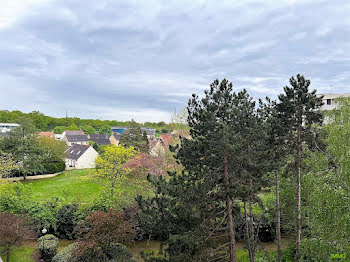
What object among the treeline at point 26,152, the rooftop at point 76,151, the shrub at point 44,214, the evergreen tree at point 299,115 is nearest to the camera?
the evergreen tree at point 299,115

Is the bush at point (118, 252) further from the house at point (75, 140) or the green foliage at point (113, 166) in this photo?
the house at point (75, 140)

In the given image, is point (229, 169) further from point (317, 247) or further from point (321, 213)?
point (317, 247)

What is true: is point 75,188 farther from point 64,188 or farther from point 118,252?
point 118,252

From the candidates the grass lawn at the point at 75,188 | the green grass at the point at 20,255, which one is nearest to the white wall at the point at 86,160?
the grass lawn at the point at 75,188

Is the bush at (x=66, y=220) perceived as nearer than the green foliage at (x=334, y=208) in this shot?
No

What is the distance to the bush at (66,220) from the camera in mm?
17531

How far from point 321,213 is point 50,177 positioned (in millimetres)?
35034

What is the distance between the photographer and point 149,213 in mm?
9086

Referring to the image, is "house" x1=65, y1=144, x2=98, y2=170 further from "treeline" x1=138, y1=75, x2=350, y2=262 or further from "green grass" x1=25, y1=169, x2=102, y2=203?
"treeline" x1=138, y1=75, x2=350, y2=262

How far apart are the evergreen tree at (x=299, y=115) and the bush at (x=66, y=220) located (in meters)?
14.3

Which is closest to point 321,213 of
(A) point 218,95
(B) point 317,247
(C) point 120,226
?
(B) point 317,247

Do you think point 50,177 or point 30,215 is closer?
point 30,215

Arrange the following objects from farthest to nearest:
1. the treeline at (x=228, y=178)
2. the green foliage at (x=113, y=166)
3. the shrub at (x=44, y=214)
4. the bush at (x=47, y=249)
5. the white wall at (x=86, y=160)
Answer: the white wall at (x=86, y=160) < the green foliage at (x=113, y=166) < the shrub at (x=44, y=214) < the bush at (x=47, y=249) < the treeline at (x=228, y=178)

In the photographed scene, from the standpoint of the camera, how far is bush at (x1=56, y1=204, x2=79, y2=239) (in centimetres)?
1753
